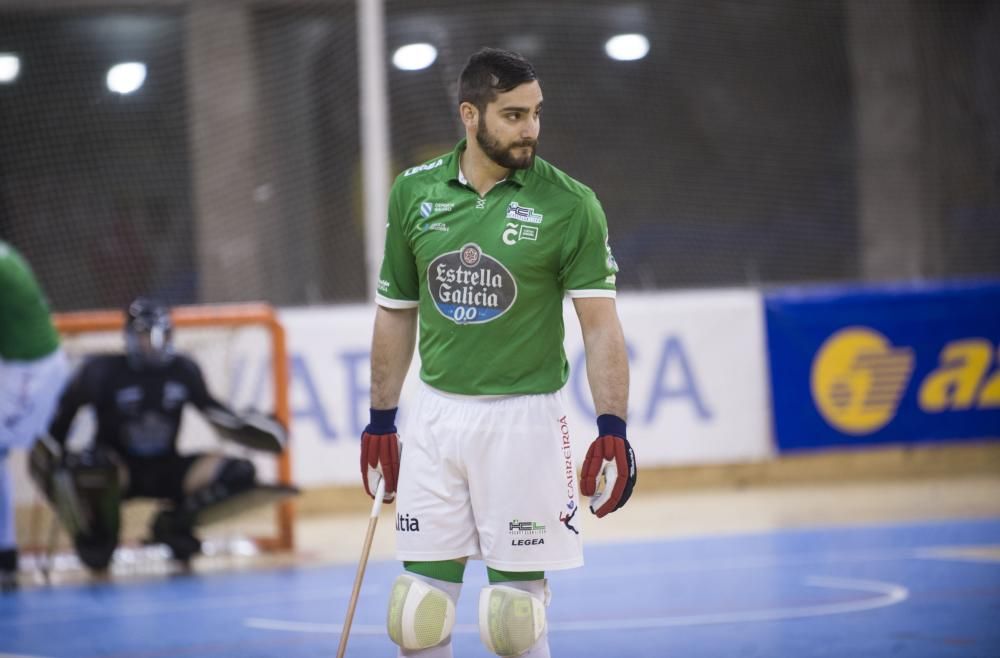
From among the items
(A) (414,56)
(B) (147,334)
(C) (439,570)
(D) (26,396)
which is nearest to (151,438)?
(B) (147,334)

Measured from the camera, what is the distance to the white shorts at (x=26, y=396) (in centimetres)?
861

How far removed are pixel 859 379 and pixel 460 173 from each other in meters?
8.19

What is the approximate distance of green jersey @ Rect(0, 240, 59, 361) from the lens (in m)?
8.56

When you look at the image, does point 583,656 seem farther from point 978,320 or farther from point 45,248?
point 45,248

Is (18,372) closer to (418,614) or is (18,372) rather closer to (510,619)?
(418,614)

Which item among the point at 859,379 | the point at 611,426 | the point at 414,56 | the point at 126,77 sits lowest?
the point at 611,426

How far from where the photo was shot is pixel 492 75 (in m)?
4.22

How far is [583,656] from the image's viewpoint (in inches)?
229

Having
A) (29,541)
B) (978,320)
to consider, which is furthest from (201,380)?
(978,320)

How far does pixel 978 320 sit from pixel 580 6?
4832 millimetres

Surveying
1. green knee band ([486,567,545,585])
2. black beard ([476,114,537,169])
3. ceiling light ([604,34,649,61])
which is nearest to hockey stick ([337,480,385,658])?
green knee band ([486,567,545,585])

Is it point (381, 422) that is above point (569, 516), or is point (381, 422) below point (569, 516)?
above

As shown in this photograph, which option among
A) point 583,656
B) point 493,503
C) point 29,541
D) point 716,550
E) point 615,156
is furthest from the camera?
point 615,156

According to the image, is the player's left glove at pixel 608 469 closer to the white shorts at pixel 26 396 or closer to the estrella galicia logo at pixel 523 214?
the estrella galicia logo at pixel 523 214
